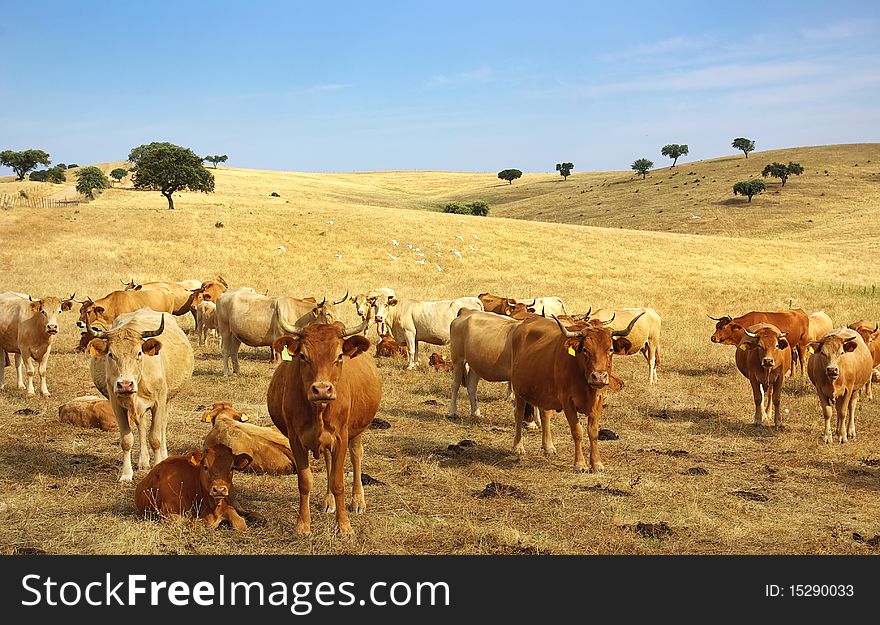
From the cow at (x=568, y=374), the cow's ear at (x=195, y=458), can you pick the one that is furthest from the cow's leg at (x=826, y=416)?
the cow's ear at (x=195, y=458)

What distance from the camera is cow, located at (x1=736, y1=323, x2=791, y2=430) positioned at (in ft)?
46.1

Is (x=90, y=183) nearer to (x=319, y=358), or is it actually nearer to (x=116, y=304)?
(x=116, y=304)

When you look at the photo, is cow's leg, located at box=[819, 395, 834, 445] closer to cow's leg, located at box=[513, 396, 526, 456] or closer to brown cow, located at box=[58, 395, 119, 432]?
cow's leg, located at box=[513, 396, 526, 456]

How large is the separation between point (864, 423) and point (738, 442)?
3.35m

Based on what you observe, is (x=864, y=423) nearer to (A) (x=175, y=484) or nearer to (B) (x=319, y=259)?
(A) (x=175, y=484)

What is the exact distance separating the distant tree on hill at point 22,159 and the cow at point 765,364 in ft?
354

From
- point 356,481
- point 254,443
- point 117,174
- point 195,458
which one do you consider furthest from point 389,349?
point 117,174

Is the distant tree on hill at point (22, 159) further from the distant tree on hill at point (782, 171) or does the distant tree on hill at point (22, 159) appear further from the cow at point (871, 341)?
the cow at point (871, 341)

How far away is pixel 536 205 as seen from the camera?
103m

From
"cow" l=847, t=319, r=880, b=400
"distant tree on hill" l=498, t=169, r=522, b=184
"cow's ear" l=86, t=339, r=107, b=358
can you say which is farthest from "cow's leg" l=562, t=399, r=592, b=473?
"distant tree on hill" l=498, t=169, r=522, b=184

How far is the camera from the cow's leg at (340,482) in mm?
8039

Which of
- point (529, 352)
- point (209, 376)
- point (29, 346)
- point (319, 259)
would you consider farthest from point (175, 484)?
point (319, 259)

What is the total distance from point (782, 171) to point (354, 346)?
95.2 metres

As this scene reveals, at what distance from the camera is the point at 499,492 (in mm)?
9805
